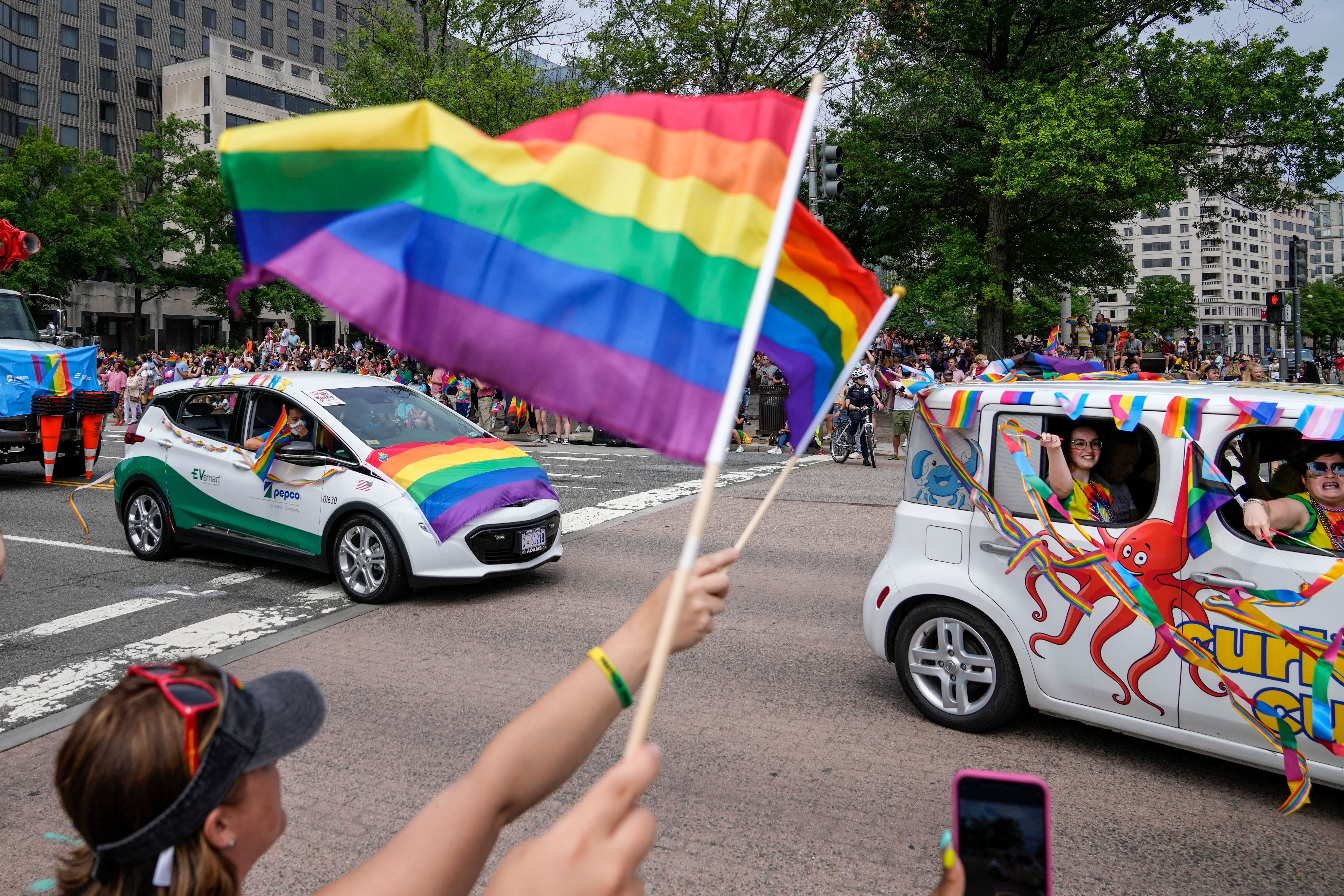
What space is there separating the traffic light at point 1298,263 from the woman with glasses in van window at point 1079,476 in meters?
19.4

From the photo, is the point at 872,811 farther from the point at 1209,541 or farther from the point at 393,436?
the point at 393,436

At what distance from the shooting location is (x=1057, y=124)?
2102cm

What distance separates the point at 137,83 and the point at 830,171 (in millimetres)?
77613

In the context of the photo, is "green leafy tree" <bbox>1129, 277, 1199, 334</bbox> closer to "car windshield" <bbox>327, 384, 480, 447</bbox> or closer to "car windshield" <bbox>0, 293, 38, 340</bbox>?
"car windshield" <bbox>0, 293, 38, 340</bbox>

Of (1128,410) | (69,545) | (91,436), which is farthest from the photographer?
(91,436)

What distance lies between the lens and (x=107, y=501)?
13.5 m

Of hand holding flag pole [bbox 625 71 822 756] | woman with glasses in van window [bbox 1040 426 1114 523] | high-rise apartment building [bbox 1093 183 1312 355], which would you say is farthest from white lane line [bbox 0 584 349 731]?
high-rise apartment building [bbox 1093 183 1312 355]

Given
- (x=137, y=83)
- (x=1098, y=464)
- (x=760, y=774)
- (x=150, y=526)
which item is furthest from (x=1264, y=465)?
(x=137, y=83)

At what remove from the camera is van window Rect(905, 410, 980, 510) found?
5.15 meters

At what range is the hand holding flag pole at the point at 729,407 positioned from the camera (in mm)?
1380

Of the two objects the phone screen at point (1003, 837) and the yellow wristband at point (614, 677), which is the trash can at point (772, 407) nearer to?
the yellow wristband at point (614, 677)

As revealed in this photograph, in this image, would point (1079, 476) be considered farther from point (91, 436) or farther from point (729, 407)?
point (91, 436)

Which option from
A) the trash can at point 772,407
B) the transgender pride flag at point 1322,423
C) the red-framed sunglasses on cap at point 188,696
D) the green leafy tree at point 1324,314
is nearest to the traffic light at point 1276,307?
the trash can at point 772,407

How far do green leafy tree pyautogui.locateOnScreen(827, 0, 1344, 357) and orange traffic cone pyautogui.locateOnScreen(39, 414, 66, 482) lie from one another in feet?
62.9
